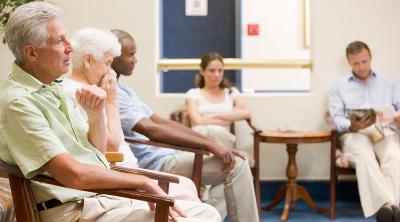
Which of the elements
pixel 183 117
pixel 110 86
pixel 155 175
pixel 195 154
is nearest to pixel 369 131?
pixel 183 117

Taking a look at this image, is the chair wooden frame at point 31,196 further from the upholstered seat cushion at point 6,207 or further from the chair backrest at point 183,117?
the chair backrest at point 183,117

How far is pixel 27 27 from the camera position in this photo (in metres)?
2.12

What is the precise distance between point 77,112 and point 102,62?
1.83ft

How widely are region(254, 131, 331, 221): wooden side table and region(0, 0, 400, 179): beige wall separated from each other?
0.42 metres

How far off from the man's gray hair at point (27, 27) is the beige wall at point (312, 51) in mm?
3027

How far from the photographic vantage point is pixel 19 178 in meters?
2.07

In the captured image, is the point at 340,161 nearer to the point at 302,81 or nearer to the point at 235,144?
the point at 235,144

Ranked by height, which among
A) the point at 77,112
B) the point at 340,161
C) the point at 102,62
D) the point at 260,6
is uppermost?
the point at 260,6

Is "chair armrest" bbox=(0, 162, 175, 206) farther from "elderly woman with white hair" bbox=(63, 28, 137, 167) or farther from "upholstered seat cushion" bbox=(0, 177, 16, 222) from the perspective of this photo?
"elderly woman with white hair" bbox=(63, 28, 137, 167)

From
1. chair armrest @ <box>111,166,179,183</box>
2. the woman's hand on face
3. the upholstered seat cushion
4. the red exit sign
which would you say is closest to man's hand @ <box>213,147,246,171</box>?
the woman's hand on face

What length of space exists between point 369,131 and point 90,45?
2508 mm

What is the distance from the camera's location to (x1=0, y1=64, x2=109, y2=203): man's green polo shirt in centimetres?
201

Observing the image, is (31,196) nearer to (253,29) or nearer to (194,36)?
(194,36)

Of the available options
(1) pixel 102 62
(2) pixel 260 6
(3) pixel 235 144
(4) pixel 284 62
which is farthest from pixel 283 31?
(1) pixel 102 62
